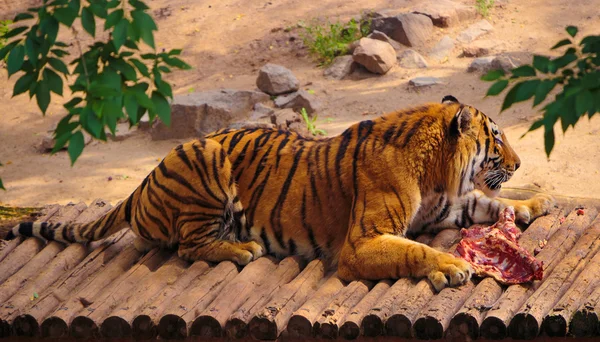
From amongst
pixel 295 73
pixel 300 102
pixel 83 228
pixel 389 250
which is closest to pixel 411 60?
pixel 295 73

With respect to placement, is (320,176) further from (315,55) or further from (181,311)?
(315,55)

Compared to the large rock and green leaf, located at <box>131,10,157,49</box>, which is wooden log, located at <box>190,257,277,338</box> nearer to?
green leaf, located at <box>131,10,157,49</box>

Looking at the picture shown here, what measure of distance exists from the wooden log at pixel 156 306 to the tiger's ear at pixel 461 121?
5.62ft

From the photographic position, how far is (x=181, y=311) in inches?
179

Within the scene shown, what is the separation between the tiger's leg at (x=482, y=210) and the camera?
5.50m

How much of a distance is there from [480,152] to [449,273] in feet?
3.25

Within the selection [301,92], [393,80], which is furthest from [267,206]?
[393,80]

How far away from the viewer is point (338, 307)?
4496 mm

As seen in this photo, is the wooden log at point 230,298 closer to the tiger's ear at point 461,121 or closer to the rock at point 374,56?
the tiger's ear at point 461,121

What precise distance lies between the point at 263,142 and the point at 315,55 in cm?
609

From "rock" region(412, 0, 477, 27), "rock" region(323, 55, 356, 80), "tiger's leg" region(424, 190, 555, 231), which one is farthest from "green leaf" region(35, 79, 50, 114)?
"rock" region(412, 0, 477, 27)

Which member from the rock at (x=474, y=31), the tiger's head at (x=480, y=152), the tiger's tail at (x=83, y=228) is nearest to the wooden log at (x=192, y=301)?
the tiger's tail at (x=83, y=228)

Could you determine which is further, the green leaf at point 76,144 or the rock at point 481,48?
the rock at point 481,48

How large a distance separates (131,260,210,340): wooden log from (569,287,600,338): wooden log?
6.97ft
